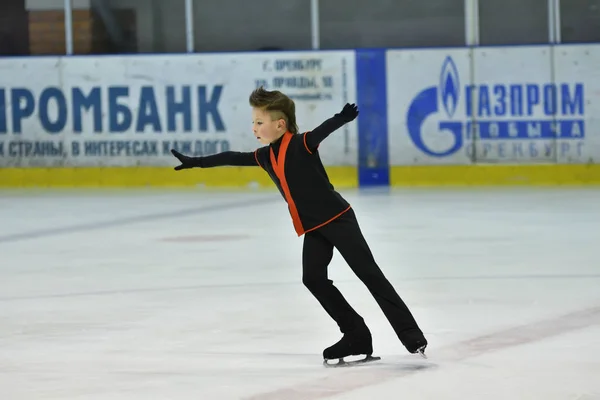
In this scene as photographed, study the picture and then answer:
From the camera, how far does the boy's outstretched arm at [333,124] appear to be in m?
5.72

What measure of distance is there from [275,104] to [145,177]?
41.4 ft

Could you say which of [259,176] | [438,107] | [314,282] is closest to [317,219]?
[314,282]

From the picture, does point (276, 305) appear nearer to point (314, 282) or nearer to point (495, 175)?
point (314, 282)

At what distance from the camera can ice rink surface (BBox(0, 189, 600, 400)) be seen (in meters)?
5.75

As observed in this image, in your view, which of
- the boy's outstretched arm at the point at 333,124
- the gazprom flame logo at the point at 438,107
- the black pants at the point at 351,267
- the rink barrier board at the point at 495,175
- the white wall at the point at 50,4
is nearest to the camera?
the boy's outstretched arm at the point at 333,124

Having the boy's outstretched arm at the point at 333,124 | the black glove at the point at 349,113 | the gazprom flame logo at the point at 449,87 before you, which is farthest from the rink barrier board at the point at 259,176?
the black glove at the point at 349,113

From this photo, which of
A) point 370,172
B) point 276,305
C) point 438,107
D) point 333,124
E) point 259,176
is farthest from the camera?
point 259,176

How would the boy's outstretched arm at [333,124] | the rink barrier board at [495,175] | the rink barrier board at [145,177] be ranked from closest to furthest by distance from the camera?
1. the boy's outstretched arm at [333,124]
2. the rink barrier board at [495,175]
3. the rink barrier board at [145,177]

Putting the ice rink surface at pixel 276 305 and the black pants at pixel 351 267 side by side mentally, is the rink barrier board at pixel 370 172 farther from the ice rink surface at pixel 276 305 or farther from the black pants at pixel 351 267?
the black pants at pixel 351 267

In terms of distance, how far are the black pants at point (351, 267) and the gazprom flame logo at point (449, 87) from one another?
11811 millimetres

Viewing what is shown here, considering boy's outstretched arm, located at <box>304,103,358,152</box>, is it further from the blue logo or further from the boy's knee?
the blue logo

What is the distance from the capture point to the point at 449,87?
17844 mm


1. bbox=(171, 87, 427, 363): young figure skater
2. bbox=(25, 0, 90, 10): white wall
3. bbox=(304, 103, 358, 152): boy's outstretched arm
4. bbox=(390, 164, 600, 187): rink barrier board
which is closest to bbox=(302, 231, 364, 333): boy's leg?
bbox=(171, 87, 427, 363): young figure skater

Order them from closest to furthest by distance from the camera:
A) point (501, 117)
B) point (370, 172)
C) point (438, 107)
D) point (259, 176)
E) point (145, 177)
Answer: point (501, 117), point (438, 107), point (370, 172), point (259, 176), point (145, 177)
